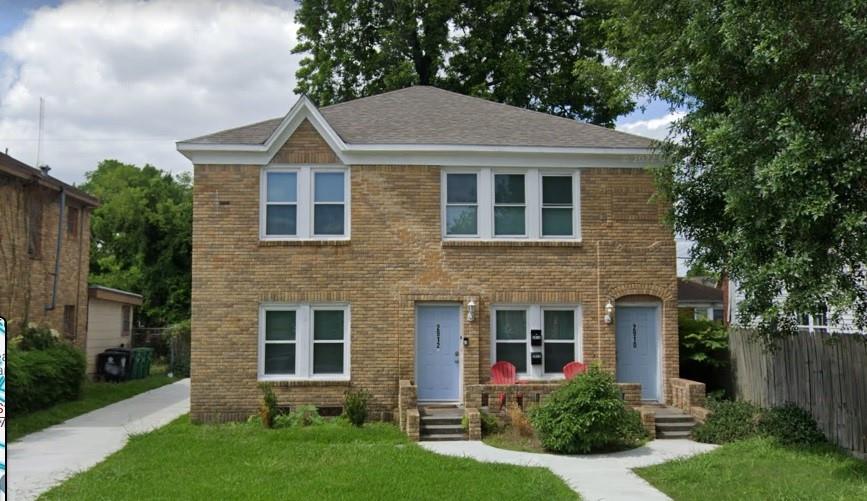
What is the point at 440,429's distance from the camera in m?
13.8

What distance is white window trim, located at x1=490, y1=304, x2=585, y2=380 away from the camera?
1587 centimetres

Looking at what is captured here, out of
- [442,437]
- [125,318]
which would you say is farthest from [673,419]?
[125,318]

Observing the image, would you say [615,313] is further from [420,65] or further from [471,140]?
[420,65]

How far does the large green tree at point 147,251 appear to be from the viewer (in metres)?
37.0

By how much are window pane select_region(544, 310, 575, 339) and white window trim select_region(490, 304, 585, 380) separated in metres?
0.09

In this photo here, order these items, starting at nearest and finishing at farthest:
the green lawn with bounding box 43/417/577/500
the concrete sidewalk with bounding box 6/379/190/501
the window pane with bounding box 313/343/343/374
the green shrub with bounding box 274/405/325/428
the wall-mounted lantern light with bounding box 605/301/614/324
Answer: the green lawn with bounding box 43/417/577/500
the concrete sidewalk with bounding box 6/379/190/501
the green shrub with bounding box 274/405/325/428
the window pane with bounding box 313/343/343/374
the wall-mounted lantern light with bounding box 605/301/614/324

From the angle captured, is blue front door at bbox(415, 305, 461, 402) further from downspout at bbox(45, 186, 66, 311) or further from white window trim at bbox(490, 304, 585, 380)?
downspout at bbox(45, 186, 66, 311)

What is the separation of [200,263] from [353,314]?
307cm

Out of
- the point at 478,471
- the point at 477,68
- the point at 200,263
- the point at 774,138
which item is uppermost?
the point at 477,68

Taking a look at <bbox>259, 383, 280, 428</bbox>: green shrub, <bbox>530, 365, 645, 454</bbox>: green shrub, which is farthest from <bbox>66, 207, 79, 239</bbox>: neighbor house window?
<bbox>530, 365, 645, 454</bbox>: green shrub

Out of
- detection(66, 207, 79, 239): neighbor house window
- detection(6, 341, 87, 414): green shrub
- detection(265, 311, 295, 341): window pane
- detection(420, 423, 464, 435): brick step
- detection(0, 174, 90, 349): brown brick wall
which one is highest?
detection(66, 207, 79, 239): neighbor house window

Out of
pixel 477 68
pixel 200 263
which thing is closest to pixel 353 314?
pixel 200 263

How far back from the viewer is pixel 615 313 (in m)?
16.1

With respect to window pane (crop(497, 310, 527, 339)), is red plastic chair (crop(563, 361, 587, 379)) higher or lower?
lower
